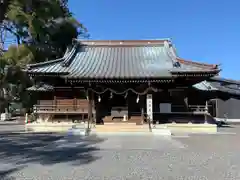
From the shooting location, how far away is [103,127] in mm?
13047

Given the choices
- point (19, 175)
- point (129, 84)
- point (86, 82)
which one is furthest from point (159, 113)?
point (19, 175)

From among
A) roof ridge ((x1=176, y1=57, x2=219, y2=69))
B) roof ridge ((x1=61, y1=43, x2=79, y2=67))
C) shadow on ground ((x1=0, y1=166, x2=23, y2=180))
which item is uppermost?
roof ridge ((x1=61, y1=43, x2=79, y2=67))

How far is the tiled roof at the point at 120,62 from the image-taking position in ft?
43.5

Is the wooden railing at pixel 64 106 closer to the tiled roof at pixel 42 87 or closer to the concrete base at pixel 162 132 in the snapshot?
the tiled roof at pixel 42 87

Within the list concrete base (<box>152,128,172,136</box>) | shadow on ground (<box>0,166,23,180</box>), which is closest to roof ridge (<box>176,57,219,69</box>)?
concrete base (<box>152,128,172,136</box>)

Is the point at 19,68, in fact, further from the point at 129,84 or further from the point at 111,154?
the point at 111,154

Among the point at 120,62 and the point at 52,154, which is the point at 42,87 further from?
the point at 52,154

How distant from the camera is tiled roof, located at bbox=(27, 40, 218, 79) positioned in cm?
1326

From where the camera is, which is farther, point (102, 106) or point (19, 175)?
point (102, 106)

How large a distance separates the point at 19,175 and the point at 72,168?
1160 mm

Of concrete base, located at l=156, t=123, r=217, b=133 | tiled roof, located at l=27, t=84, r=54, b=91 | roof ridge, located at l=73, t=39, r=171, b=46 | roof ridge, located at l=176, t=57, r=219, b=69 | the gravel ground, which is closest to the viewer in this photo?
the gravel ground

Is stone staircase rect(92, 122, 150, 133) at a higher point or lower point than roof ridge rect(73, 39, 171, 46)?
lower

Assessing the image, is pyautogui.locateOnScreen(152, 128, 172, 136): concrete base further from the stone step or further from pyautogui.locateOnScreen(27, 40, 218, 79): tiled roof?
pyautogui.locateOnScreen(27, 40, 218, 79): tiled roof

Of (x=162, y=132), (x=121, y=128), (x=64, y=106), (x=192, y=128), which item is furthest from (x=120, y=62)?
(x=192, y=128)
